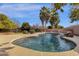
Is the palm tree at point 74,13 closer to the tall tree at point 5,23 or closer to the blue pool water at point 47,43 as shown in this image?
the blue pool water at point 47,43

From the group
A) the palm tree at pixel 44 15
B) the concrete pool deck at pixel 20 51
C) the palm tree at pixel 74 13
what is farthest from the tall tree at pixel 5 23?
the palm tree at pixel 74 13

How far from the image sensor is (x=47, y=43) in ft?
6.68

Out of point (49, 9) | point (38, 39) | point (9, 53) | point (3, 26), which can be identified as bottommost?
point (9, 53)

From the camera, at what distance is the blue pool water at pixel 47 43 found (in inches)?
79.9

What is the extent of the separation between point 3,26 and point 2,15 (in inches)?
4.6

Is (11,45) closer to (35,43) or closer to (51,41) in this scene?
(35,43)

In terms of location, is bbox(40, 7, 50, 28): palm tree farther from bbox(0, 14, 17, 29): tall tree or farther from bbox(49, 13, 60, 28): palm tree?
bbox(0, 14, 17, 29): tall tree

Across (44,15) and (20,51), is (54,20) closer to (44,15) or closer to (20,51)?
(44,15)

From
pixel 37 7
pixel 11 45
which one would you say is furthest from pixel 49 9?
pixel 11 45

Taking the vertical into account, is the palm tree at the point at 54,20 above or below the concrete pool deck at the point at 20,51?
above

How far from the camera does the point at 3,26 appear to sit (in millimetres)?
2035

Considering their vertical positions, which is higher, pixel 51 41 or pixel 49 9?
pixel 49 9

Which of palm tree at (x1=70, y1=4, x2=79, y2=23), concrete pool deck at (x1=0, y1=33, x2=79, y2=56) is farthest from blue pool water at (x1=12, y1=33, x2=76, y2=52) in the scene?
palm tree at (x1=70, y1=4, x2=79, y2=23)

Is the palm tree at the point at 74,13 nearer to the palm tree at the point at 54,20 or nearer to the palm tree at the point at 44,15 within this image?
the palm tree at the point at 54,20
